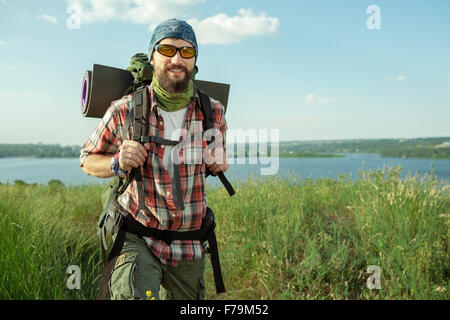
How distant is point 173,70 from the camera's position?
2260 mm

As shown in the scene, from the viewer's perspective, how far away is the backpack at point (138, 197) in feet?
7.04

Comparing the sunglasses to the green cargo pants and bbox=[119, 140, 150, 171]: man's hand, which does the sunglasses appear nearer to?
bbox=[119, 140, 150, 171]: man's hand

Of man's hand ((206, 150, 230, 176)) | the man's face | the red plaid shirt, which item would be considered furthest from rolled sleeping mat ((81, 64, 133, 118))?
man's hand ((206, 150, 230, 176))

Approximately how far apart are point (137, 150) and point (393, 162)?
13.5 ft

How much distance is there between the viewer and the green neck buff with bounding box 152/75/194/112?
7.47 feet

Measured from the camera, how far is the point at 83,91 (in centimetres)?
254

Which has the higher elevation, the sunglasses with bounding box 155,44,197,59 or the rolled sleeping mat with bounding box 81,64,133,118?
the sunglasses with bounding box 155,44,197,59

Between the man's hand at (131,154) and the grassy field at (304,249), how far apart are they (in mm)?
1579

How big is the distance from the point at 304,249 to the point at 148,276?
7.46 ft

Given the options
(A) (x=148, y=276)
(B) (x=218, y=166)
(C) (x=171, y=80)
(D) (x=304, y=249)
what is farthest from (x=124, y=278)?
(D) (x=304, y=249)

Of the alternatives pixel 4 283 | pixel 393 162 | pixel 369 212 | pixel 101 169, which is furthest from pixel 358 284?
pixel 4 283

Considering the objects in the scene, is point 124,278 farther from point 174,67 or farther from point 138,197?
point 174,67

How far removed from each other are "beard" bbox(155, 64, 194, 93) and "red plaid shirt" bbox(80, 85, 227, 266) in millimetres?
122
